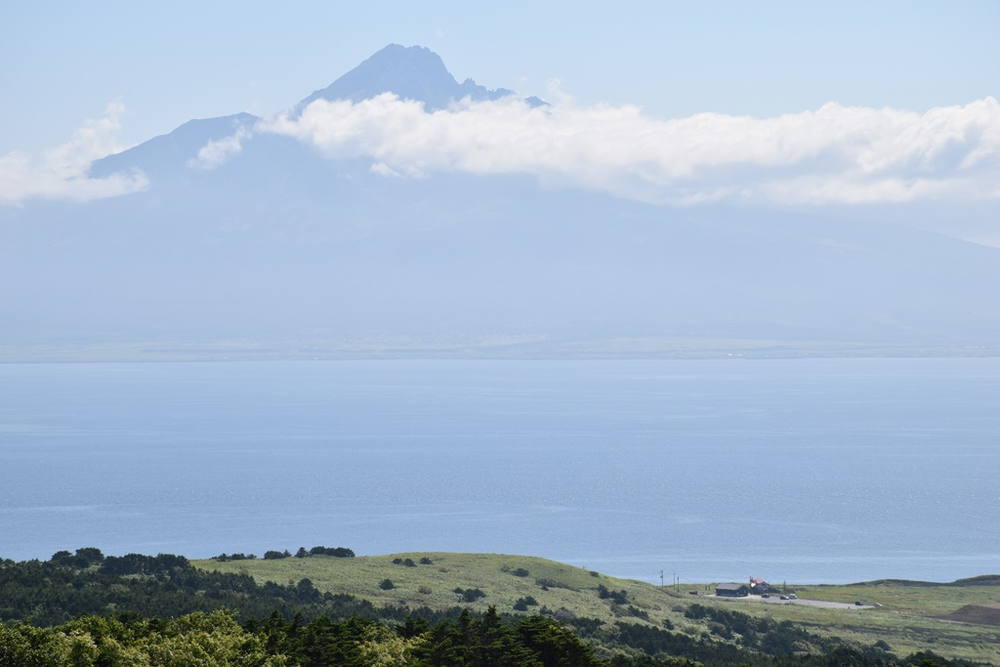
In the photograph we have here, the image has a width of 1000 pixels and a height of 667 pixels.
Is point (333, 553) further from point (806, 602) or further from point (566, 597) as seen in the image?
point (806, 602)

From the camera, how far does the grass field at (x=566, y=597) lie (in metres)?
79.9

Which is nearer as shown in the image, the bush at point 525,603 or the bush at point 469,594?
the bush at point 525,603

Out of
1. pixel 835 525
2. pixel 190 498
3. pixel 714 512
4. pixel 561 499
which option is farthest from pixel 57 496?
pixel 835 525

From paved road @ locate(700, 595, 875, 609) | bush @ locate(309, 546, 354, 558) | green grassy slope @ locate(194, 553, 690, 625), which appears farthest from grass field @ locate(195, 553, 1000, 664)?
bush @ locate(309, 546, 354, 558)

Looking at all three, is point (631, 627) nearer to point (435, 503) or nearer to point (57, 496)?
point (435, 503)

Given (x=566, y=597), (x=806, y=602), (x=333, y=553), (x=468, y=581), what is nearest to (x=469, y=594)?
(x=468, y=581)

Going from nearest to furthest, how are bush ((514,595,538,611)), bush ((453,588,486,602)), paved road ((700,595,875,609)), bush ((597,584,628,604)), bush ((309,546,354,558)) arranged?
bush ((514,595,538,611))
bush ((453,588,486,602))
bush ((597,584,628,604))
bush ((309,546,354,558))
paved road ((700,595,875,609))

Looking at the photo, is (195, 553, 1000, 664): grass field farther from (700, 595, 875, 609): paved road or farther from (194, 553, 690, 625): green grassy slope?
(700, 595, 875, 609): paved road

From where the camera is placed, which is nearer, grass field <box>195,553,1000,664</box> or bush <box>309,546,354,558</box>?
grass field <box>195,553,1000,664</box>

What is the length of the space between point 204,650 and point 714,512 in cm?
14676

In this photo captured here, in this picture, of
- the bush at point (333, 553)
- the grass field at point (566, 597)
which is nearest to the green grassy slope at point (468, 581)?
the grass field at point (566, 597)

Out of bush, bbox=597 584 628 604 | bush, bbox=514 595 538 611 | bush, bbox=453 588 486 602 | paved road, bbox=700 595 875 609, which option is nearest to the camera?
bush, bbox=514 595 538 611

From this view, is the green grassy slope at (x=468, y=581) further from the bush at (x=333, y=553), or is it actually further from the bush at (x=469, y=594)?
the bush at (x=333, y=553)

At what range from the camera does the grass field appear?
79.9 m
